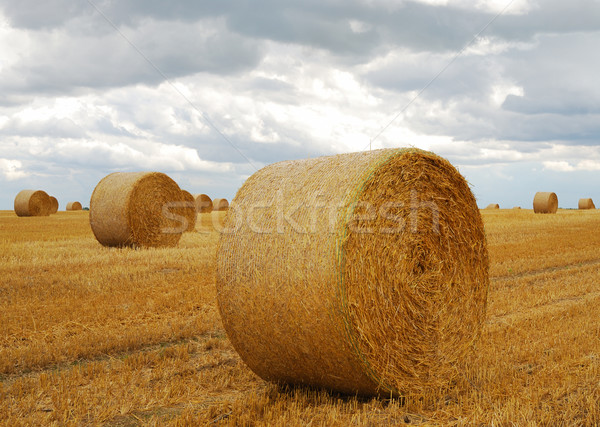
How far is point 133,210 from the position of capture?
13859 mm

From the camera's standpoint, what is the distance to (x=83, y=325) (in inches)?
275

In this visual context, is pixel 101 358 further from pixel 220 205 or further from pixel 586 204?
pixel 586 204

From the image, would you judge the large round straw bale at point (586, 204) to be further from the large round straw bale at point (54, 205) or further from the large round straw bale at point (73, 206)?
the large round straw bale at point (73, 206)

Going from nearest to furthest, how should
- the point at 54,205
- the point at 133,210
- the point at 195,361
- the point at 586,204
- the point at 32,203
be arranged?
the point at 195,361
the point at 133,210
the point at 32,203
the point at 54,205
the point at 586,204

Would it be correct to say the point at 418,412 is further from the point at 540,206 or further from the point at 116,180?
the point at 540,206

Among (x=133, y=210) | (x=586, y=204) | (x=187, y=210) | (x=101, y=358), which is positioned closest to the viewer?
(x=101, y=358)

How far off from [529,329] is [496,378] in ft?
6.46

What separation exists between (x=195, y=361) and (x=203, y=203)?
90.1ft

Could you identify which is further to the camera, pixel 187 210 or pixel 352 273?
pixel 187 210

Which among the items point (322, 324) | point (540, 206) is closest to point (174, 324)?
point (322, 324)

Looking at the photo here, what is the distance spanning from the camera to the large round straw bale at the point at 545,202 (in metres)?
31.8

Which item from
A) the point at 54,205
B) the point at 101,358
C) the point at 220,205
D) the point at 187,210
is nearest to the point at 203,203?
the point at 220,205

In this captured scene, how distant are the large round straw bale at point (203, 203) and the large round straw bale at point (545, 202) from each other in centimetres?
1917

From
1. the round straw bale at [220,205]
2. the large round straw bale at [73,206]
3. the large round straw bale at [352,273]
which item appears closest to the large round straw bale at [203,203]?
the round straw bale at [220,205]
